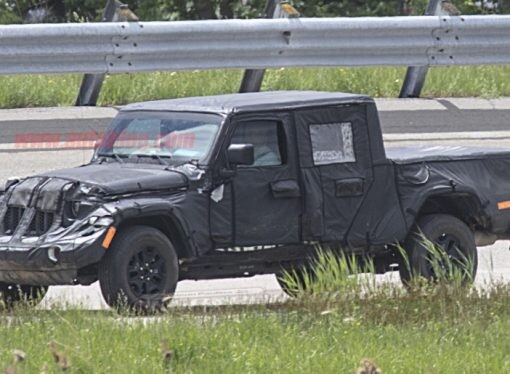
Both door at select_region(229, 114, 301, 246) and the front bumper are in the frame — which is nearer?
the front bumper

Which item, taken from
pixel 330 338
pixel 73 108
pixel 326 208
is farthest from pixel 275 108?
pixel 73 108

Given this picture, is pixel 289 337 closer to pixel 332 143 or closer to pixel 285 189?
pixel 285 189

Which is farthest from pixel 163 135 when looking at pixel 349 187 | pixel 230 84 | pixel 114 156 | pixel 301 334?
pixel 230 84

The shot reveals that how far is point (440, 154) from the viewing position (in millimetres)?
11797

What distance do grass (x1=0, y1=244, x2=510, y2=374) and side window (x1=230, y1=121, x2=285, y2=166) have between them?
1.21 meters

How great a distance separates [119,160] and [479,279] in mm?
2844

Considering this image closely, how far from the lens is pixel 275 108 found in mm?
11102

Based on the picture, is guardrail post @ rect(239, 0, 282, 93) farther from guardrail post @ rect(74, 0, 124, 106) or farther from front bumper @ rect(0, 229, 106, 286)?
front bumper @ rect(0, 229, 106, 286)

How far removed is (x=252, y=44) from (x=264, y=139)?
5.61 meters

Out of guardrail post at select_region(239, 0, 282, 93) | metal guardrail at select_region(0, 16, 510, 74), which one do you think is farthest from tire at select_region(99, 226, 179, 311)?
guardrail post at select_region(239, 0, 282, 93)

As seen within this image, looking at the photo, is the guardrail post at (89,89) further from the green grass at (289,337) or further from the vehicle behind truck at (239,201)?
the green grass at (289,337)

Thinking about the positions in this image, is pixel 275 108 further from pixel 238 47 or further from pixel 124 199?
pixel 238 47

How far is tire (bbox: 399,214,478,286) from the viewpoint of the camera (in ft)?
37.2

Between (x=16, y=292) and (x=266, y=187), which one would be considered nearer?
(x=266, y=187)
